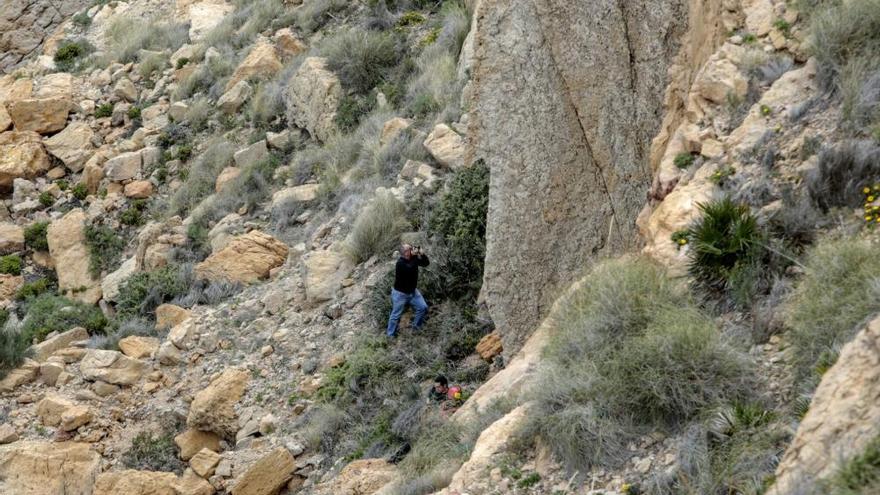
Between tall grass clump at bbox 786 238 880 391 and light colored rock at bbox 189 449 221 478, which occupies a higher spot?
tall grass clump at bbox 786 238 880 391

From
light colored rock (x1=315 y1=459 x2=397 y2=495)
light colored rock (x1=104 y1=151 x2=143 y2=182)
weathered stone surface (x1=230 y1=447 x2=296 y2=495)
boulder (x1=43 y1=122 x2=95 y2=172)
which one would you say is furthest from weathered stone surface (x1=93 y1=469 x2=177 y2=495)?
boulder (x1=43 y1=122 x2=95 y2=172)

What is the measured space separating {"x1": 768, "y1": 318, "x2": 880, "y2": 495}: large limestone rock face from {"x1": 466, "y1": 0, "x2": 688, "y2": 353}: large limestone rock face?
15.2 feet

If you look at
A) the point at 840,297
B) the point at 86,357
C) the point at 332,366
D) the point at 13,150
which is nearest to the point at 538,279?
the point at 332,366

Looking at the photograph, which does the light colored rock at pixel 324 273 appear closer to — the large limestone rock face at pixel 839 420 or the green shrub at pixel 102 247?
the green shrub at pixel 102 247

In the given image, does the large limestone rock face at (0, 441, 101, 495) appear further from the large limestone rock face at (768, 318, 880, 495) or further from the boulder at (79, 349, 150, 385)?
the large limestone rock face at (768, 318, 880, 495)

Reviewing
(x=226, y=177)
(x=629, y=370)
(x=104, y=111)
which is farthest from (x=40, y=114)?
(x=629, y=370)

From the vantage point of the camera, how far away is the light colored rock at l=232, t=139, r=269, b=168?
18.8m

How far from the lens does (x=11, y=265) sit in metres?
19.0

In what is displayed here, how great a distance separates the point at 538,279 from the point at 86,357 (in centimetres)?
748

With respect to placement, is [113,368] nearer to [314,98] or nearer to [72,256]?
[72,256]

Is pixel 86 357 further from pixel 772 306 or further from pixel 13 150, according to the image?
pixel 772 306

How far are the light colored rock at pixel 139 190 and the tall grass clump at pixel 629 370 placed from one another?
579 inches

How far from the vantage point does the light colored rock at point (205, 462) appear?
11422 millimetres

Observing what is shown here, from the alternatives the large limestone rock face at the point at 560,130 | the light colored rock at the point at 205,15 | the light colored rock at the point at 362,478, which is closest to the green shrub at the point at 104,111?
the light colored rock at the point at 205,15
